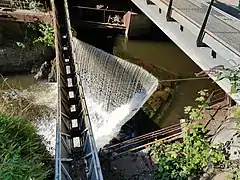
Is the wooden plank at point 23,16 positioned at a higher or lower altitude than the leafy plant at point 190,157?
higher

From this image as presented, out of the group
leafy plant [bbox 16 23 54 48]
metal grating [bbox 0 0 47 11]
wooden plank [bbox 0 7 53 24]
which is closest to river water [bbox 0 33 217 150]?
leafy plant [bbox 16 23 54 48]

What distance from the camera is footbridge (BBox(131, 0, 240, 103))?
15.6ft

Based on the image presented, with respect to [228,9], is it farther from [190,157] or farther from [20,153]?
[20,153]

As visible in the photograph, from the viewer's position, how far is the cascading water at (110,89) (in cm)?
783

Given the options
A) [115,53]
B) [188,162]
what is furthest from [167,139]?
[115,53]

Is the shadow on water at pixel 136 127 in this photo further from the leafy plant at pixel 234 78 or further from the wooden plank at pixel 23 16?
the wooden plank at pixel 23 16

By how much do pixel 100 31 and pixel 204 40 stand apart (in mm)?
6713

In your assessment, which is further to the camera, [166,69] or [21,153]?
[166,69]

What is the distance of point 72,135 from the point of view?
17.3ft

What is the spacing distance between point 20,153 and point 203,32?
289 cm

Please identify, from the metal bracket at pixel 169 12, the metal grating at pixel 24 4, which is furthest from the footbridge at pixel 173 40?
the metal grating at pixel 24 4

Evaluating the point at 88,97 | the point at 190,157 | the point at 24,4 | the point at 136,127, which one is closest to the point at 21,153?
the point at 190,157

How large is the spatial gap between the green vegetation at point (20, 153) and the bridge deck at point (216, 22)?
2.67 meters

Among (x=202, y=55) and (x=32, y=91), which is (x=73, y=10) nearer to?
(x=32, y=91)
